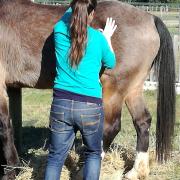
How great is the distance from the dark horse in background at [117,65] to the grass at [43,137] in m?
0.18

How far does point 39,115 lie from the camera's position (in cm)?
775

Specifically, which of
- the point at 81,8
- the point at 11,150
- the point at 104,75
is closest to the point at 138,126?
the point at 104,75

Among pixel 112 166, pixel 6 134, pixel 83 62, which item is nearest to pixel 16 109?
pixel 6 134

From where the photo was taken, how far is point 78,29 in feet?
10.2

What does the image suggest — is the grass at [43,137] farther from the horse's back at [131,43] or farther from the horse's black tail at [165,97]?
the horse's back at [131,43]

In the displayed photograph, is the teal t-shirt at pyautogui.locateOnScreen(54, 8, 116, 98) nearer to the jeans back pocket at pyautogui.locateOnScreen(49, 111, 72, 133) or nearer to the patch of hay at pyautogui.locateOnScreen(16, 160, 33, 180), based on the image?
the jeans back pocket at pyautogui.locateOnScreen(49, 111, 72, 133)

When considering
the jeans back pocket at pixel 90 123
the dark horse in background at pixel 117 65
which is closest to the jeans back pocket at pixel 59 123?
the jeans back pocket at pixel 90 123

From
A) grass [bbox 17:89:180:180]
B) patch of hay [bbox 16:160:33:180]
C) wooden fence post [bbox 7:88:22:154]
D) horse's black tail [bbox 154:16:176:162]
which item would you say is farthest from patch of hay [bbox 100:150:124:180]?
wooden fence post [bbox 7:88:22:154]

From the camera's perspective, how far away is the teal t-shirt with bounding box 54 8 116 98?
127 inches

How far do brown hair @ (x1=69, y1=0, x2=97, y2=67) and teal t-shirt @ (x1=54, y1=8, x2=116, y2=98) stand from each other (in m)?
0.06

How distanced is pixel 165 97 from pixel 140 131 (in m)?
0.47

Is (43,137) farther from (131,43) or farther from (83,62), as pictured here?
(83,62)

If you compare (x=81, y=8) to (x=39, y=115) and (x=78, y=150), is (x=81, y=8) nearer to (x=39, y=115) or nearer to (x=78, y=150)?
→ (x=78, y=150)

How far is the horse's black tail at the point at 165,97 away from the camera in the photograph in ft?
15.4
